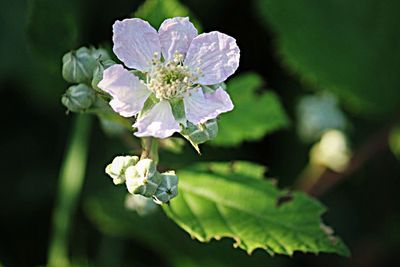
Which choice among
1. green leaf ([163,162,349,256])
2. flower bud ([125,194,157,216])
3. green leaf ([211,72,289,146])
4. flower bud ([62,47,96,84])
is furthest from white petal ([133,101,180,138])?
green leaf ([211,72,289,146])

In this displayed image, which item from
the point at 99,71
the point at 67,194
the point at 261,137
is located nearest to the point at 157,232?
the point at 67,194

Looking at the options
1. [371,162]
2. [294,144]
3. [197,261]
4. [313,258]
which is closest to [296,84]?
[294,144]

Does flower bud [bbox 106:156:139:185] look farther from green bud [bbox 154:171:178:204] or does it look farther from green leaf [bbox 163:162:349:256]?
green leaf [bbox 163:162:349:256]

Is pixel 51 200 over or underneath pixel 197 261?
underneath

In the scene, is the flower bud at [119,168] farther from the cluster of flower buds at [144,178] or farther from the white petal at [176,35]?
the white petal at [176,35]

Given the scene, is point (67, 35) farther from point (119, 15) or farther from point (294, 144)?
point (294, 144)

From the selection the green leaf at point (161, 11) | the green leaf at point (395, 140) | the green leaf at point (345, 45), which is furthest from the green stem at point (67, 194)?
the green leaf at point (395, 140)
